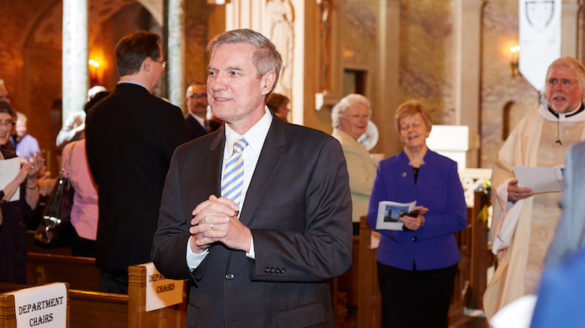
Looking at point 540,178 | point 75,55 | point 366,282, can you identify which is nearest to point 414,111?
point 540,178

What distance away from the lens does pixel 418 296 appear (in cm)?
441

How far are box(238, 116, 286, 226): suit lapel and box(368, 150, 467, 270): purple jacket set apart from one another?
7.59 feet

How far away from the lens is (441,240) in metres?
4.45

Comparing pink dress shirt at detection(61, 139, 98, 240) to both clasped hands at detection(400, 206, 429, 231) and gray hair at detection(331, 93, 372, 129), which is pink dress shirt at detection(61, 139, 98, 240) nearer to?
gray hair at detection(331, 93, 372, 129)

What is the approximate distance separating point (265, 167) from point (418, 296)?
248cm

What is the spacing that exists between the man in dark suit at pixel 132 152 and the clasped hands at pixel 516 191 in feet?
5.72

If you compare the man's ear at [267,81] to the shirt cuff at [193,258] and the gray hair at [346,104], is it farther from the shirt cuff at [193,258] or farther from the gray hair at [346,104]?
the gray hair at [346,104]

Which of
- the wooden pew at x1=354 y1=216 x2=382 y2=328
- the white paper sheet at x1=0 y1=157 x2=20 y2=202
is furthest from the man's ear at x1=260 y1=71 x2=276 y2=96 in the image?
the wooden pew at x1=354 y1=216 x2=382 y2=328

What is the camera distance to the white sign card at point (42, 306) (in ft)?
8.96

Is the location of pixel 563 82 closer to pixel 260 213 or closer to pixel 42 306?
pixel 260 213

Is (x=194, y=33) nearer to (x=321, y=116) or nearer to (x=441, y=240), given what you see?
(x=321, y=116)

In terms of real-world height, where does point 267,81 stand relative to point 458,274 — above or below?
above

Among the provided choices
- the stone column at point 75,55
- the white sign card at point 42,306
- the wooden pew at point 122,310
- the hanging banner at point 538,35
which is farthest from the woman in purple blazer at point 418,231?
the stone column at point 75,55

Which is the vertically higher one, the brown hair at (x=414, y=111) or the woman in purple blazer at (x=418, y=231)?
the brown hair at (x=414, y=111)
